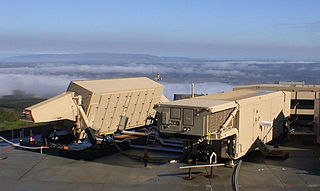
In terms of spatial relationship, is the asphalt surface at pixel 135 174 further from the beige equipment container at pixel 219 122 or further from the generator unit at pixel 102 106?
the generator unit at pixel 102 106

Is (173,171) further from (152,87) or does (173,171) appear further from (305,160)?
(152,87)

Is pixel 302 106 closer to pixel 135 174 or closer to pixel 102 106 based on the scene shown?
pixel 102 106

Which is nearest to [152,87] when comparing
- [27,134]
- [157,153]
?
[157,153]

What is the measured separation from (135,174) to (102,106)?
6370 millimetres

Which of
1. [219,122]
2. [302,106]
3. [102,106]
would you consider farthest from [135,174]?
[302,106]

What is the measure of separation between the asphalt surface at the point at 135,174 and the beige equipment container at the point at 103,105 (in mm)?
2231

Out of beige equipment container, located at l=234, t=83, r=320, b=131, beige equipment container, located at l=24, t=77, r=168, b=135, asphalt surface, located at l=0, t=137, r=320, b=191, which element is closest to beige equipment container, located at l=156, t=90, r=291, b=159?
asphalt surface, located at l=0, t=137, r=320, b=191

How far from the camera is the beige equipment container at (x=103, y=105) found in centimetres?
2033

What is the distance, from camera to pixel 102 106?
22219 mm

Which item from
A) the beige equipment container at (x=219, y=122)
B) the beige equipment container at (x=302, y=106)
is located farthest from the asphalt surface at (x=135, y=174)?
the beige equipment container at (x=302, y=106)

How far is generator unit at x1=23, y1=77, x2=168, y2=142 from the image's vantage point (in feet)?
66.7

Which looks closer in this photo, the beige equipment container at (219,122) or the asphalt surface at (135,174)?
the asphalt surface at (135,174)

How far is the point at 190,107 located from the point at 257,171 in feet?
13.4

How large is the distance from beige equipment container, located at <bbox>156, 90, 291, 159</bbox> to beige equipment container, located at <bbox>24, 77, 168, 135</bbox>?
18.1ft
